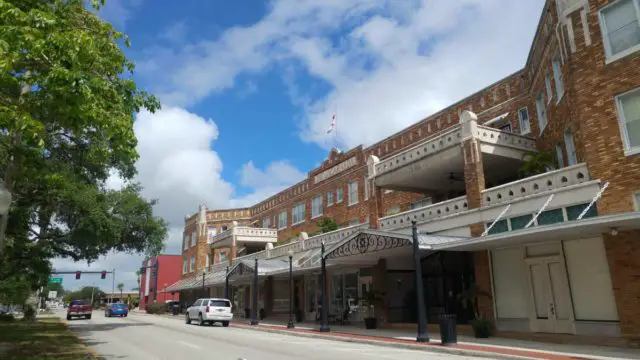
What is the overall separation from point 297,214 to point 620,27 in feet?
97.9

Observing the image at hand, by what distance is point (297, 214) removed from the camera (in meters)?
42.2

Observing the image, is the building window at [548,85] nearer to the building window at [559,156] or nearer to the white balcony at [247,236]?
the building window at [559,156]

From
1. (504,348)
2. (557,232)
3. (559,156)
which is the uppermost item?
(559,156)

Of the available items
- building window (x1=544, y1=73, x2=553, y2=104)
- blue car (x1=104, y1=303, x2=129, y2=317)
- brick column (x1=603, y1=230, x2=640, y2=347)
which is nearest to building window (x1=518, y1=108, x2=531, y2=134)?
building window (x1=544, y1=73, x2=553, y2=104)

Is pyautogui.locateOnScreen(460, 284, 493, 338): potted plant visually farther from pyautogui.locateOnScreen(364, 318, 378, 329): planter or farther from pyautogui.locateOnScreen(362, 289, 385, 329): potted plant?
pyautogui.locateOnScreen(364, 318, 378, 329): planter

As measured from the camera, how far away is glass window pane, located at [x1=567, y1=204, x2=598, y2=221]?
614 inches

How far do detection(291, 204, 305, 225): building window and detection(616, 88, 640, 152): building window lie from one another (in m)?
28.5

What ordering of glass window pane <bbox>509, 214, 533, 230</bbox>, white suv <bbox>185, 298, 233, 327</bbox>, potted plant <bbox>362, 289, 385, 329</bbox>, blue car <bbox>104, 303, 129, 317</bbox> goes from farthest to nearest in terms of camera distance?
blue car <bbox>104, 303, 129, 317</bbox> → white suv <bbox>185, 298, 233, 327</bbox> → potted plant <bbox>362, 289, 385, 329</bbox> → glass window pane <bbox>509, 214, 533, 230</bbox>

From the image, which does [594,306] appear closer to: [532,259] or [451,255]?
[532,259]

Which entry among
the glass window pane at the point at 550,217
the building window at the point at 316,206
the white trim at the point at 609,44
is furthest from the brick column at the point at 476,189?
the building window at the point at 316,206

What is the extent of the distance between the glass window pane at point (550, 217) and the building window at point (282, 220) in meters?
28.8

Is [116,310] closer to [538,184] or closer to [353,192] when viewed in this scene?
[353,192]

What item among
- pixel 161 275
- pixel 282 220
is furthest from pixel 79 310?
pixel 161 275

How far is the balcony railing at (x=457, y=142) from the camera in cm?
2048
